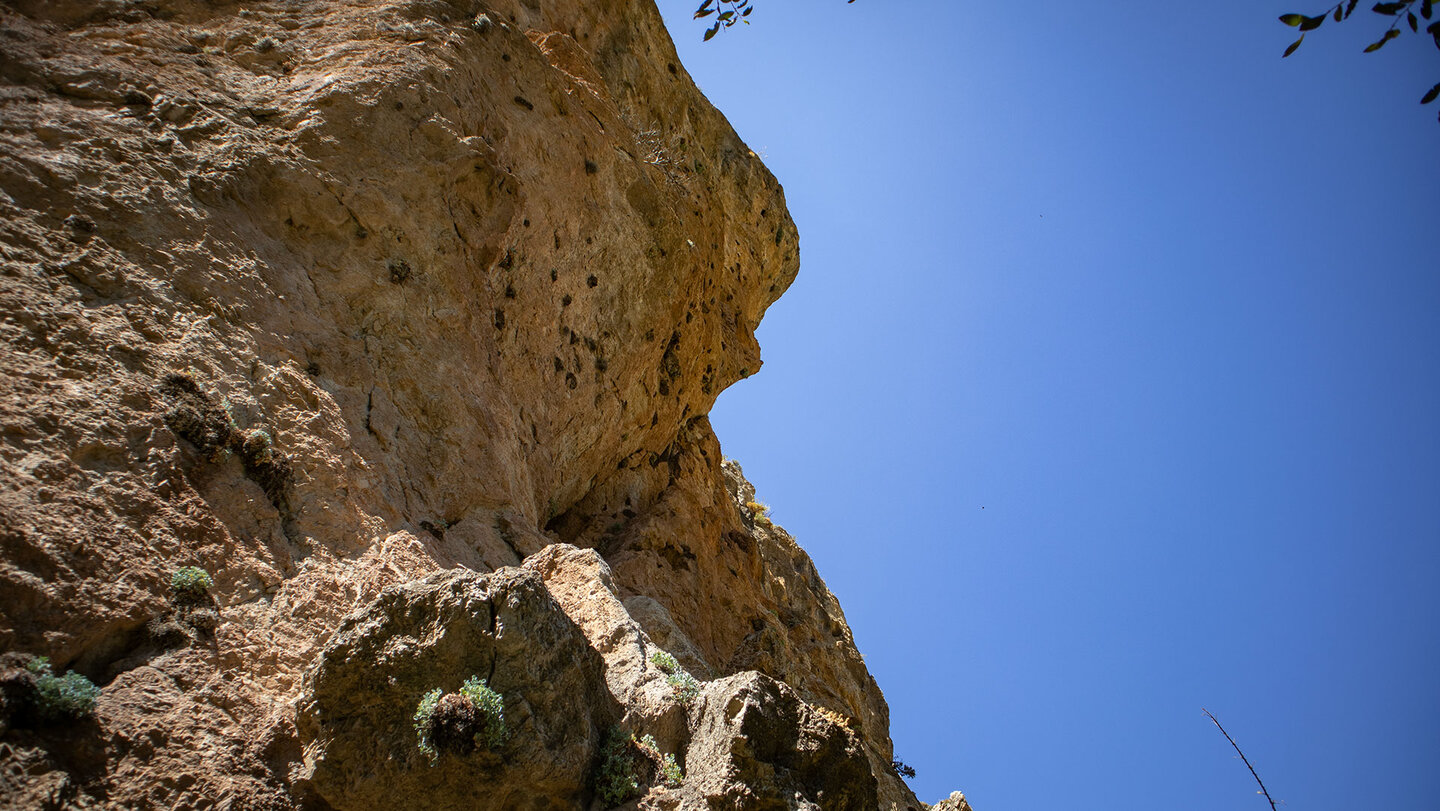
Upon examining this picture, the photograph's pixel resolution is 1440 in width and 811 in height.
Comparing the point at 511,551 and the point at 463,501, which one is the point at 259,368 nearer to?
the point at 463,501

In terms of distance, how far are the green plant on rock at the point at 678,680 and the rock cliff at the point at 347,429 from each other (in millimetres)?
37

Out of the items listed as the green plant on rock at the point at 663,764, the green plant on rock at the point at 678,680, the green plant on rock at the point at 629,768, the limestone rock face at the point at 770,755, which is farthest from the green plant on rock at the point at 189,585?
the limestone rock face at the point at 770,755

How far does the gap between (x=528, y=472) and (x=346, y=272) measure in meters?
3.55

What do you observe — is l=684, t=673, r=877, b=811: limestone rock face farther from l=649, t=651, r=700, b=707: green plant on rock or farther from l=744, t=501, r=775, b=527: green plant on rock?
l=744, t=501, r=775, b=527: green plant on rock

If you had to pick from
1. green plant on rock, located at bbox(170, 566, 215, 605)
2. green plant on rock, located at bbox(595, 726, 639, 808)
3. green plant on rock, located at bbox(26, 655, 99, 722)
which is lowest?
green plant on rock, located at bbox(26, 655, 99, 722)

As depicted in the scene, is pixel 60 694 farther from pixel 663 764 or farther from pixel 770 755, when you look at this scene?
pixel 770 755

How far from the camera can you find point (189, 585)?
19.5ft

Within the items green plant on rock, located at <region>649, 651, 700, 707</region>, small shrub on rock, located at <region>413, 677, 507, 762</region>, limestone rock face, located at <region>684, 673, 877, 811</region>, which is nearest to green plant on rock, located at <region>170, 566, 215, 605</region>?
small shrub on rock, located at <region>413, 677, 507, 762</region>

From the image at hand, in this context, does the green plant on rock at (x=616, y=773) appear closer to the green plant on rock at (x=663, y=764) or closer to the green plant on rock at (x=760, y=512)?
the green plant on rock at (x=663, y=764)

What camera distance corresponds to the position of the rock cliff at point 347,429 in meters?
5.46

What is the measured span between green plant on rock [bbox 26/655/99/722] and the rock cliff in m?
0.06

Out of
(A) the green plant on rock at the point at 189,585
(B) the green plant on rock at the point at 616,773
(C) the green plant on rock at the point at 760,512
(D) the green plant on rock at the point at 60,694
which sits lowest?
(D) the green plant on rock at the point at 60,694

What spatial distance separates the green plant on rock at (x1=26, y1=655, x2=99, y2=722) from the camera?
4.74 meters

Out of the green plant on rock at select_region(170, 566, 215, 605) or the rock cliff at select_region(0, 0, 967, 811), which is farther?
the green plant on rock at select_region(170, 566, 215, 605)
